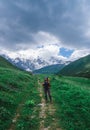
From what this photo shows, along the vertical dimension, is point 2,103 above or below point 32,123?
above

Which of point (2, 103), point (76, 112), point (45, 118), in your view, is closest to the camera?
point (45, 118)

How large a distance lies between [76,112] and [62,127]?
4.61 meters

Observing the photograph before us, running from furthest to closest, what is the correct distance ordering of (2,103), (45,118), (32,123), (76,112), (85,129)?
1. (2,103)
2. (76,112)
3. (45,118)
4. (32,123)
5. (85,129)

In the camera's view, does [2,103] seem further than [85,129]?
Yes

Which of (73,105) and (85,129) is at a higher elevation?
(73,105)

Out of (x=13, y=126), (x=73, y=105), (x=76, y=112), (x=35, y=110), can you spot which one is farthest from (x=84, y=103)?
(x=13, y=126)

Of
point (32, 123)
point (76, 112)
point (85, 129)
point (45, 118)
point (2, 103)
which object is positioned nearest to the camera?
point (85, 129)

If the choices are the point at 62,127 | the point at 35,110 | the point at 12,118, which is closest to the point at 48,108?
the point at 35,110

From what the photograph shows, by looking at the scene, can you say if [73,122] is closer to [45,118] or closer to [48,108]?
[45,118]

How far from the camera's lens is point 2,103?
77.9ft

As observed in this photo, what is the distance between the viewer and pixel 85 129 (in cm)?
1659

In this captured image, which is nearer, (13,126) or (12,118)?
(13,126)

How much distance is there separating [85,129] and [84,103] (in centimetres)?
862

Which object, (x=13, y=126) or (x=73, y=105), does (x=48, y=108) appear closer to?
(x=73, y=105)
